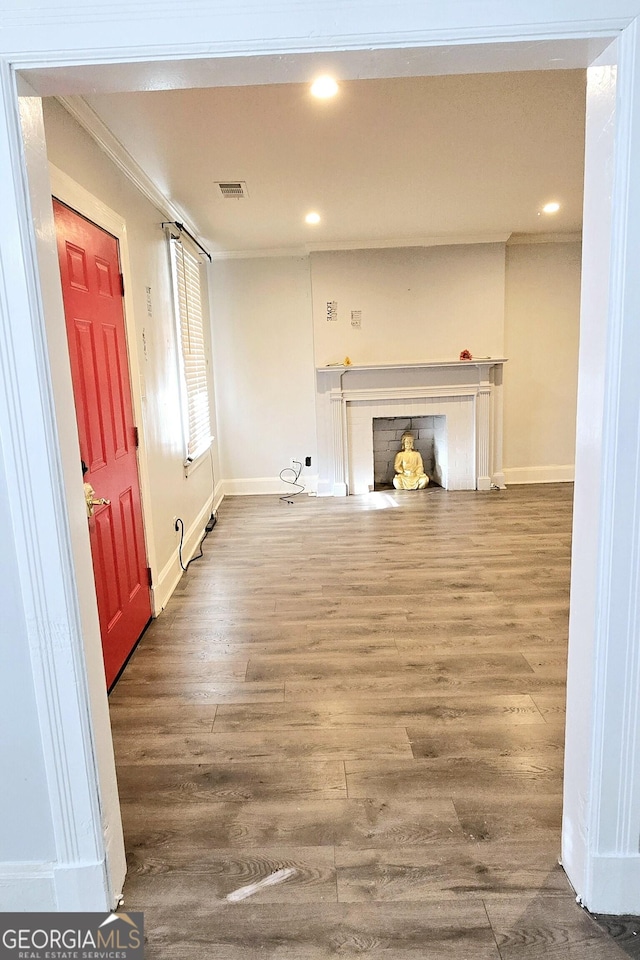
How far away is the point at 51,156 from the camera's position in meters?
2.15

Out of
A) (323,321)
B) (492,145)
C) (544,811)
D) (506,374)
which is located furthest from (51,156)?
(506,374)

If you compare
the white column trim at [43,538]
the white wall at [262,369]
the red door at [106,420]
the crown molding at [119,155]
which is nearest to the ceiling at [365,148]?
the crown molding at [119,155]

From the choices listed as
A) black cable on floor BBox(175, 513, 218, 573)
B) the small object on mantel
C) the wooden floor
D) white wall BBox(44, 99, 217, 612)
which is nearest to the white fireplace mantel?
the small object on mantel

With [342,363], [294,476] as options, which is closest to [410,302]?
[342,363]

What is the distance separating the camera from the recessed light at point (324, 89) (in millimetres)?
2320

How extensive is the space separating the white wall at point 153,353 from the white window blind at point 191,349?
0.17m

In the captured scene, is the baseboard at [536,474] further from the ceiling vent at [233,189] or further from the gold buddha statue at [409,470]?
the ceiling vent at [233,189]

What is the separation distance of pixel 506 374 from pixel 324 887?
538 cm

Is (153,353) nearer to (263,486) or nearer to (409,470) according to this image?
(263,486)

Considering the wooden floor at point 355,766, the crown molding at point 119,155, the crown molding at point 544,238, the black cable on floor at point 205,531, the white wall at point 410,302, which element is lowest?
the wooden floor at point 355,766

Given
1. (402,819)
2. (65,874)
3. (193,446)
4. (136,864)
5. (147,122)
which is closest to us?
(65,874)

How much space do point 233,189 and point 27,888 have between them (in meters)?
3.69

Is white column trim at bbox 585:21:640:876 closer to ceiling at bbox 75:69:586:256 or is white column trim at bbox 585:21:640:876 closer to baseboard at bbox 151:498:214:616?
ceiling at bbox 75:69:586:256

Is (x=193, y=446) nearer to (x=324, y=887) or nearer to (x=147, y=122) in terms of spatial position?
(x=147, y=122)
